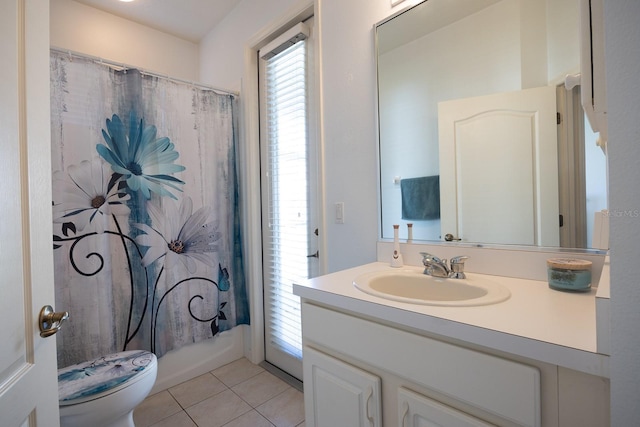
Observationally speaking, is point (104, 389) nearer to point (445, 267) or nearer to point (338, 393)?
point (338, 393)

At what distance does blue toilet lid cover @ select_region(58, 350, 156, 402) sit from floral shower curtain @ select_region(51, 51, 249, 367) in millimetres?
208

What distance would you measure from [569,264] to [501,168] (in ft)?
1.34

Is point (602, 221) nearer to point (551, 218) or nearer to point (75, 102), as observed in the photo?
point (551, 218)

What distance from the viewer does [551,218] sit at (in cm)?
99

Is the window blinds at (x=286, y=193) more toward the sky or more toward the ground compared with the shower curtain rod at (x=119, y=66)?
more toward the ground

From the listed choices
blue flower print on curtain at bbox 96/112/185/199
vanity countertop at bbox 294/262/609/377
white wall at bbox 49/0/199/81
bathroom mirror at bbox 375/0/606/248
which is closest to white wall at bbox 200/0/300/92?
white wall at bbox 49/0/199/81

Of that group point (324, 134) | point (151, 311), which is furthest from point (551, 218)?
point (151, 311)

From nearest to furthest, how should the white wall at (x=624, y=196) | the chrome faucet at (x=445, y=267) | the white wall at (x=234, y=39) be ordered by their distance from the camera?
the white wall at (x=624, y=196), the chrome faucet at (x=445, y=267), the white wall at (x=234, y=39)

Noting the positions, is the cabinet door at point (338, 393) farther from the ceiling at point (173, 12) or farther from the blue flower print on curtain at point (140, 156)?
the ceiling at point (173, 12)

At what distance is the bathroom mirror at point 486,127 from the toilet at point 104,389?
135cm

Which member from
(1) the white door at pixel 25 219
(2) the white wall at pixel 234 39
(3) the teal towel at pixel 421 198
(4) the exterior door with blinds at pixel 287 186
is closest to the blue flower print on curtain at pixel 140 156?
(4) the exterior door with blinds at pixel 287 186

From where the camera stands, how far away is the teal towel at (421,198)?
126 centimetres

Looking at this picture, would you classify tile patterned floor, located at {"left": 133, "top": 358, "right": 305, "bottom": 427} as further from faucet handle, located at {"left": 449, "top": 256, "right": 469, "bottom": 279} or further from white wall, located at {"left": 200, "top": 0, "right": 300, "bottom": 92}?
white wall, located at {"left": 200, "top": 0, "right": 300, "bottom": 92}

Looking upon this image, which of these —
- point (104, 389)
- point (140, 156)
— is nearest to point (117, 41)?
point (140, 156)
